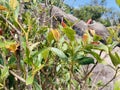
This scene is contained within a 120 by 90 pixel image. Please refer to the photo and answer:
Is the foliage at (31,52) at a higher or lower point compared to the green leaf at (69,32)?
lower

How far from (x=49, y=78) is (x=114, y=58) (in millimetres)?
469

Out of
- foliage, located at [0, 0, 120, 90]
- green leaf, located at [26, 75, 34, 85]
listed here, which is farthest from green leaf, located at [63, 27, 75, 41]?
green leaf, located at [26, 75, 34, 85]

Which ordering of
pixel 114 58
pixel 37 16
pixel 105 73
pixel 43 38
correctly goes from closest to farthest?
pixel 114 58 → pixel 43 38 → pixel 37 16 → pixel 105 73

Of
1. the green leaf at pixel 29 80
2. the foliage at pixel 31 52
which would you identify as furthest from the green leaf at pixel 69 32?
the green leaf at pixel 29 80

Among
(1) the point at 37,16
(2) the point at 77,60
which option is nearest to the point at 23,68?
(2) the point at 77,60

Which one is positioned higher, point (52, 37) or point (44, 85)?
point (52, 37)

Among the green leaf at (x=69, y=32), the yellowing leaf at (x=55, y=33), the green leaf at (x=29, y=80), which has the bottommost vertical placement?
the green leaf at (x=29, y=80)

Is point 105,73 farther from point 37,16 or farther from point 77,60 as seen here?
point 77,60

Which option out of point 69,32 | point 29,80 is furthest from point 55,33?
point 29,80

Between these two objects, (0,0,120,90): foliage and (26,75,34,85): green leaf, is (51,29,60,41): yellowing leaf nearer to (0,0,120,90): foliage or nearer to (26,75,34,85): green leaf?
(0,0,120,90): foliage

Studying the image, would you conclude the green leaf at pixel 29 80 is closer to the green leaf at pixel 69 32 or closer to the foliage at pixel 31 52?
the foliage at pixel 31 52

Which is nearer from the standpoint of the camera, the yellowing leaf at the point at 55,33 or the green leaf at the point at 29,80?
the green leaf at the point at 29,80

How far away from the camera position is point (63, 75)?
1757 mm

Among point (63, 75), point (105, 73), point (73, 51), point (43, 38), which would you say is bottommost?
point (105, 73)
